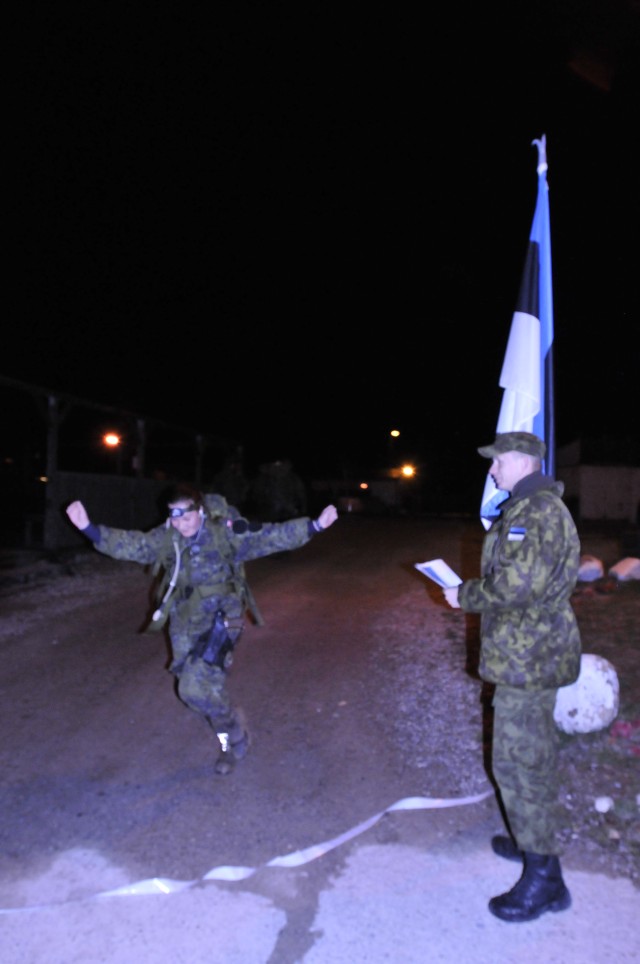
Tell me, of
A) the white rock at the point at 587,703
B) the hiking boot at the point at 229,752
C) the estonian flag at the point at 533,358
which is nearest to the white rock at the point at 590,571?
the white rock at the point at 587,703

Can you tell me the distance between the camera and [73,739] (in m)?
5.08

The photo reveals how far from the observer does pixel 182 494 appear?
4.25 m

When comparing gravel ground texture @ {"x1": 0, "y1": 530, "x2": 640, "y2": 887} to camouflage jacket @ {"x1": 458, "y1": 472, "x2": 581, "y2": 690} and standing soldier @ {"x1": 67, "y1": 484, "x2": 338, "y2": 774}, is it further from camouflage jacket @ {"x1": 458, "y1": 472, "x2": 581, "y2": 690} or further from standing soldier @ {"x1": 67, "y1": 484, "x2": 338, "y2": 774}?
standing soldier @ {"x1": 67, "y1": 484, "x2": 338, "y2": 774}

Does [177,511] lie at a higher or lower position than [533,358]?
lower

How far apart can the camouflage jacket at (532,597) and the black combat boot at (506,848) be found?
98 centimetres

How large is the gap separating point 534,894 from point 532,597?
1.25 m

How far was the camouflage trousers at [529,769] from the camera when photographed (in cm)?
306

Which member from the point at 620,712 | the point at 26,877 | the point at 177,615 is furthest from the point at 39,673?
the point at 620,712

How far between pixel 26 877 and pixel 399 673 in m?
4.00

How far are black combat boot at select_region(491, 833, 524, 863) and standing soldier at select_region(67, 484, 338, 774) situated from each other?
1716 mm

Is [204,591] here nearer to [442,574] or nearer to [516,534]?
[442,574]

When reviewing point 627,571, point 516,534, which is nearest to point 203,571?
point 516,534

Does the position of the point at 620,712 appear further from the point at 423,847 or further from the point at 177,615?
the point at 177,615

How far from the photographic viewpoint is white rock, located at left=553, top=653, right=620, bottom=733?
4691 millimetres
